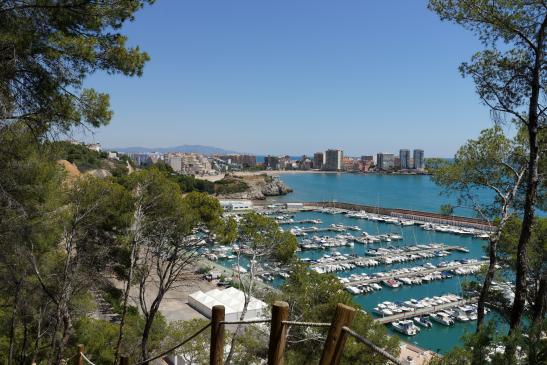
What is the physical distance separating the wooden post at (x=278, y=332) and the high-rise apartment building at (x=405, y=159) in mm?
118378

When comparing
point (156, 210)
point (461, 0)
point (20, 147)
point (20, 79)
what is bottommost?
point (156, 210)

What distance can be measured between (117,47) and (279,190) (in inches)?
2665

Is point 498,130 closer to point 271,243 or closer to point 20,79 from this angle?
point 271,243

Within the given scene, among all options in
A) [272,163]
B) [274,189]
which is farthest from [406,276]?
[272,163]

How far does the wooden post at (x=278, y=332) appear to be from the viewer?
6.11 feet

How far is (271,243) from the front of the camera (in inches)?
301

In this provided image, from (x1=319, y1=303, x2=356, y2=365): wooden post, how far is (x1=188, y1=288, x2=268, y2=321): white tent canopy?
11509 mm

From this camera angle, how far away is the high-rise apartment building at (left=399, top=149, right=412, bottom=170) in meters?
114

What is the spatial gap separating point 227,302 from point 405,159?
359 feet

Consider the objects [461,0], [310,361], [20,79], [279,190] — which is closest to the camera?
[20,79]

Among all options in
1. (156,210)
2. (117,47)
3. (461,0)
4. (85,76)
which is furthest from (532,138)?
(156,210)

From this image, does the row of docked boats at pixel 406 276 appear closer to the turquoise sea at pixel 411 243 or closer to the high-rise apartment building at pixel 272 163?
the turquoise sea at pixel 411 243

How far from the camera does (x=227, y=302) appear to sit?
48.1 ft

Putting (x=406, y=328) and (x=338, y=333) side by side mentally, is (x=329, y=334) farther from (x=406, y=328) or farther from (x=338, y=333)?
(x=406, y=328)
